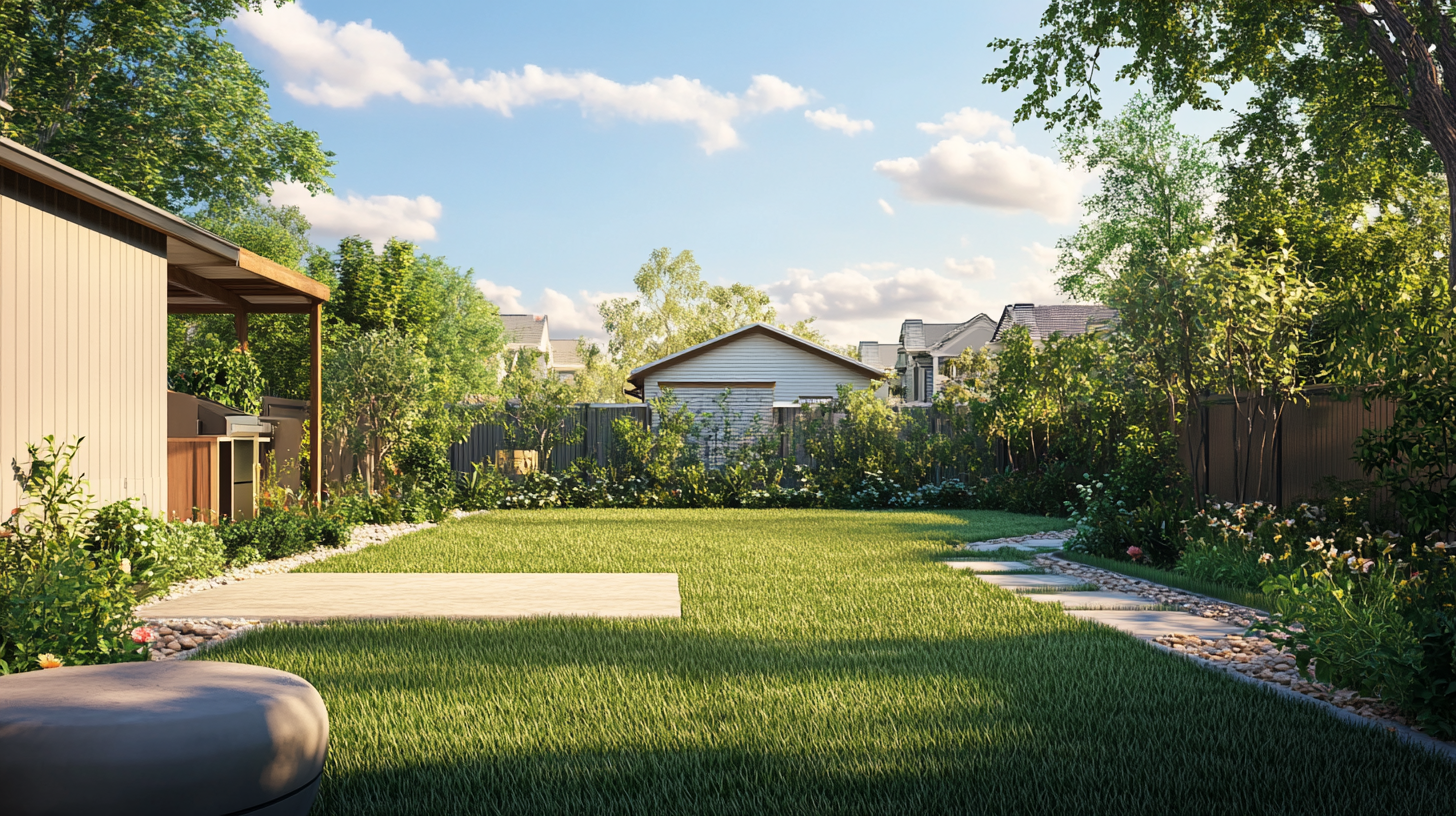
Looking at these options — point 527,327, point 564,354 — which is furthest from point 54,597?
point 564,354

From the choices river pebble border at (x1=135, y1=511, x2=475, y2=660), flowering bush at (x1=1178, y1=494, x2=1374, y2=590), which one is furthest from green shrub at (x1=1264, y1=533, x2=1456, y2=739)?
river pebble border at (x1=135, y1=511, x2=475, y2=660)

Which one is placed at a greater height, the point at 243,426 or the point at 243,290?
the point at 243,290

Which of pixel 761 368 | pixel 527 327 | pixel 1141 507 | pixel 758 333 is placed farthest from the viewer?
pixel 527 327

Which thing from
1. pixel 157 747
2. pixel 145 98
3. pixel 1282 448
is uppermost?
pixel 145 98

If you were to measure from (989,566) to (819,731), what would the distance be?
205 inches

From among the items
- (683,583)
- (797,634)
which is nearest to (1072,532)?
(683,583)

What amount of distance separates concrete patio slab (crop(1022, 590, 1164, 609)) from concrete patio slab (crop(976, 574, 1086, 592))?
0.21m

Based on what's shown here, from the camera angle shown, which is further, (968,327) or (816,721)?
(968,327)

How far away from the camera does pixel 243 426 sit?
31.1ft

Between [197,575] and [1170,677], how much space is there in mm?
6873

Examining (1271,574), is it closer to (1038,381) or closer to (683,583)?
(683,583)

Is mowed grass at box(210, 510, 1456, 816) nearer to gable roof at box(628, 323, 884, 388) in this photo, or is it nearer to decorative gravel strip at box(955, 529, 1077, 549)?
decorative gravel strip at box(955, 529, 1077, 549)

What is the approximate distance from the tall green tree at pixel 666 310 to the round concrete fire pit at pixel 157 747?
132 ft

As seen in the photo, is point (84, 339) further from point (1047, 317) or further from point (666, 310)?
point (1047, 317)
